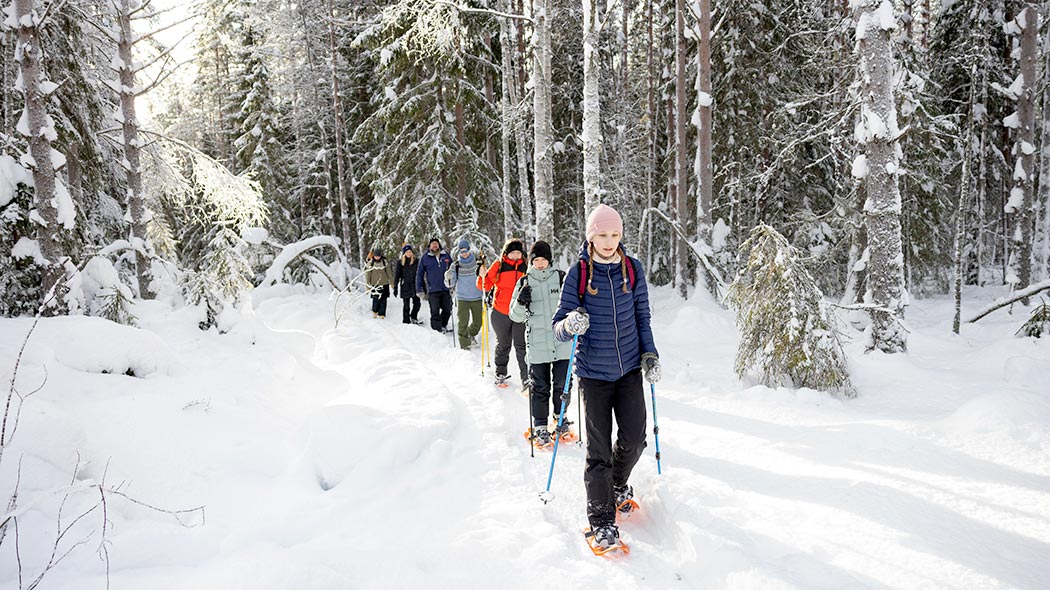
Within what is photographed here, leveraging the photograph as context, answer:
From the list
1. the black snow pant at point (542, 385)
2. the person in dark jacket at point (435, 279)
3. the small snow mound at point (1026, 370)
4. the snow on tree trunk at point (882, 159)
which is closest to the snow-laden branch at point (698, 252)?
the snow on tree trunk at point (882, 159)

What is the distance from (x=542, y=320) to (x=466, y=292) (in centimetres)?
469

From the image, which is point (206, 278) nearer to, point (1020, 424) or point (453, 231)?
point (453, 231)

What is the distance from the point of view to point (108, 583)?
2.60 meters

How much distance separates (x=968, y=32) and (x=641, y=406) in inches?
795

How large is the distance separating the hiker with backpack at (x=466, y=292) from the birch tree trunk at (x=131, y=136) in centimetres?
563

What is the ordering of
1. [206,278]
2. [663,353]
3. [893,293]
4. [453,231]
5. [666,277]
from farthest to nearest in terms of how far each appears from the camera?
[666,277] < [453,231] < [663,353] < [206,278] < [893,293]

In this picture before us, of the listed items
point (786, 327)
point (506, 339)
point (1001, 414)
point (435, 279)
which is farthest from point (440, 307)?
point (1001, 414)

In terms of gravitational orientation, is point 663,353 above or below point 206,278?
below

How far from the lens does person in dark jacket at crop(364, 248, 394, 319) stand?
13945 mm

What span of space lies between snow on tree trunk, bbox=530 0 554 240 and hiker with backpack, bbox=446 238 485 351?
1.53 metres

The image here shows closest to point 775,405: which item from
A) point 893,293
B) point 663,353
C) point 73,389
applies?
point 893,293

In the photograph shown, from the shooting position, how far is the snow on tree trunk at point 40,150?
21.1 feet

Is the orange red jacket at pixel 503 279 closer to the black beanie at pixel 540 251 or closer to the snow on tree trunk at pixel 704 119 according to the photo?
the black beanie at pixel 540 251

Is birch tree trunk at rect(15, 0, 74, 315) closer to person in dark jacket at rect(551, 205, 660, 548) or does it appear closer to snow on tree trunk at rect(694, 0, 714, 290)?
person in dark jacket at rect(551, 205, 660, 548)
